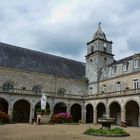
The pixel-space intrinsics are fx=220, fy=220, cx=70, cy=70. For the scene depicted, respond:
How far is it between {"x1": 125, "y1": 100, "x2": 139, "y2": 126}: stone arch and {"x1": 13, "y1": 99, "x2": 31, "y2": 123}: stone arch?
1314cm

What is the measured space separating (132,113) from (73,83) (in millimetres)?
10759

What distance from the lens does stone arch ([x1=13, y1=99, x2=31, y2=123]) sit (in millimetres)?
29791

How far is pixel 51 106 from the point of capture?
3016 cm

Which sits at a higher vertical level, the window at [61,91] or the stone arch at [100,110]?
the window at [61,91]

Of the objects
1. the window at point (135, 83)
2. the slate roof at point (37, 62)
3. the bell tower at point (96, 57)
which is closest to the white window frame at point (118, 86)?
the window at point (135, 83)

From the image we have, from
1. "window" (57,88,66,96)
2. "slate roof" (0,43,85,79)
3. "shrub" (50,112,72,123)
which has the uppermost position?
"slate roof" (0,43,85,79)

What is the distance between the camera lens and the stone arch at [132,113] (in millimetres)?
26984

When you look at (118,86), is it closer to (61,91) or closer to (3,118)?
(61,91)

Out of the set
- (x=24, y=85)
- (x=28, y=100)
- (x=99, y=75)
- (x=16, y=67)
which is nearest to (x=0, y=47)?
(x=16, y=67)

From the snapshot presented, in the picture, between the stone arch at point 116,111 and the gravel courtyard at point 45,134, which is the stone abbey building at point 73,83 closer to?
the stone arch at point 116,111

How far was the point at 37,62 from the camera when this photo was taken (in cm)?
3312

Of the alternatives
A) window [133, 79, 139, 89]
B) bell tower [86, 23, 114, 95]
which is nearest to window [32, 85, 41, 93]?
bell tower [86, 23, 114, 95]

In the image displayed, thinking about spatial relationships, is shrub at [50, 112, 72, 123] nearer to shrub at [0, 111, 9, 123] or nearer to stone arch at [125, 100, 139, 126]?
shrub at [0, 111, 9, 123]

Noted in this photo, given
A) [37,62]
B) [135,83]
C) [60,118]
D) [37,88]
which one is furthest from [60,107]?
[135,83]
